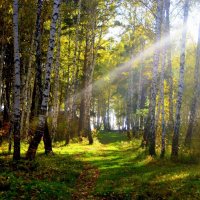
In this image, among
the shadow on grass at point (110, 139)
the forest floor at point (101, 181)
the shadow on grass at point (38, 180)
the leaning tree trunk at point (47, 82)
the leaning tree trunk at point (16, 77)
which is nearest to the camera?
the shadow on grass at point (38, 180)

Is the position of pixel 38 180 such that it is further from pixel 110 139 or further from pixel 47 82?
pixel 110 139

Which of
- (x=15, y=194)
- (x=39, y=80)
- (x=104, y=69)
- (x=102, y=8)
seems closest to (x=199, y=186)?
(x=15, y=194)

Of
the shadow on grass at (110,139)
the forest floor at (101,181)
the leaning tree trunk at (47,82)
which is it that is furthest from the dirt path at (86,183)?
the shadow on grass at (110,139)

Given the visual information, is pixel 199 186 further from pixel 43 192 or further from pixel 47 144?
pixel 47 144

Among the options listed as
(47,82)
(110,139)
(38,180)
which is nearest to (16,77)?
(47,82)

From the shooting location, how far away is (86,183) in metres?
13.7

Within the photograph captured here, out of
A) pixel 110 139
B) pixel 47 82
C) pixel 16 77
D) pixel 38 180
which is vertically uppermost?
pixel 16 77

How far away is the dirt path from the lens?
11.5 m

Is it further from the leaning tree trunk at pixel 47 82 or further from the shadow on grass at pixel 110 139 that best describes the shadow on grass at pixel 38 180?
the shadow on grass at pixel 110 139

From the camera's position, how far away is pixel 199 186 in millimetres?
11312

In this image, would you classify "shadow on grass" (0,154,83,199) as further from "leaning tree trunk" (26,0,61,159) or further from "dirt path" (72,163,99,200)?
"leaning tree trunk" (26,0,61,159)

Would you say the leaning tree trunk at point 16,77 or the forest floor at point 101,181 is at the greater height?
the leaning tree trunk at point 16,77

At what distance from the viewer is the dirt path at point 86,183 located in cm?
1150

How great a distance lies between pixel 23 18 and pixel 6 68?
28.2 ft
